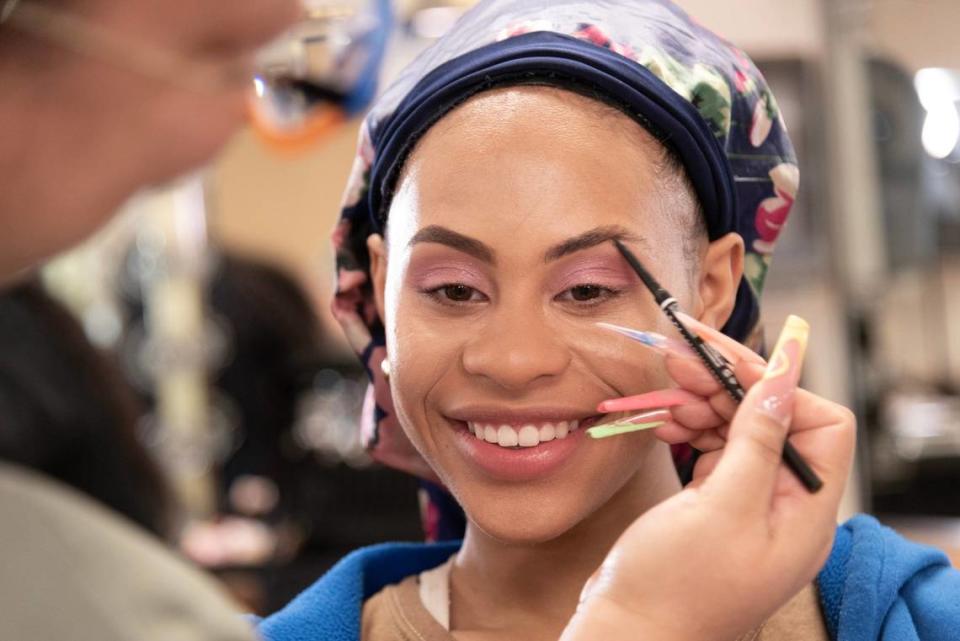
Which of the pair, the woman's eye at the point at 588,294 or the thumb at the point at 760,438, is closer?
the thumb at the point at 760,438

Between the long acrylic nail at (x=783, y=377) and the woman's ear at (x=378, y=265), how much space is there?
47 cm

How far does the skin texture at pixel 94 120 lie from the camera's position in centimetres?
78

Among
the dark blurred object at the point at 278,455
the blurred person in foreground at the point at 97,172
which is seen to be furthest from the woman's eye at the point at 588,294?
the dark blurred object at the point at 278,455

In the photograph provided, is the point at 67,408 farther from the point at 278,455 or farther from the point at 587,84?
the point at 278,455

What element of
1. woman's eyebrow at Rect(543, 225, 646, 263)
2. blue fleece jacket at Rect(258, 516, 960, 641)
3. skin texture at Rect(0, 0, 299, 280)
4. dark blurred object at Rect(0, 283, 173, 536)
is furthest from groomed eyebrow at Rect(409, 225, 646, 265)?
dark blurred object at Rect(0, 283, 173, 536)

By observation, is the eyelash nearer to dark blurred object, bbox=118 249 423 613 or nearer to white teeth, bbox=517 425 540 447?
white teeth, bbox=517 425 540 447

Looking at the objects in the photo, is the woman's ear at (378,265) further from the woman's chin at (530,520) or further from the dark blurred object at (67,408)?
the dark blurred object at (67,408)

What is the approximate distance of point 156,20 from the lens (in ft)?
2.67

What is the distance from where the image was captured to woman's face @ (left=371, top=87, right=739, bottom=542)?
1299 mm

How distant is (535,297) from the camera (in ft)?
4.25

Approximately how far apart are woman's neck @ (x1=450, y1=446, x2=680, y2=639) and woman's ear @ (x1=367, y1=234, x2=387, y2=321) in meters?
0.29

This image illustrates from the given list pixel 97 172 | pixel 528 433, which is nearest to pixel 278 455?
pixel 528 433

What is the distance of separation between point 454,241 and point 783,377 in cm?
36

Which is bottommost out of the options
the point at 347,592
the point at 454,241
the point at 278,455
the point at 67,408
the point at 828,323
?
the point at 278,455
